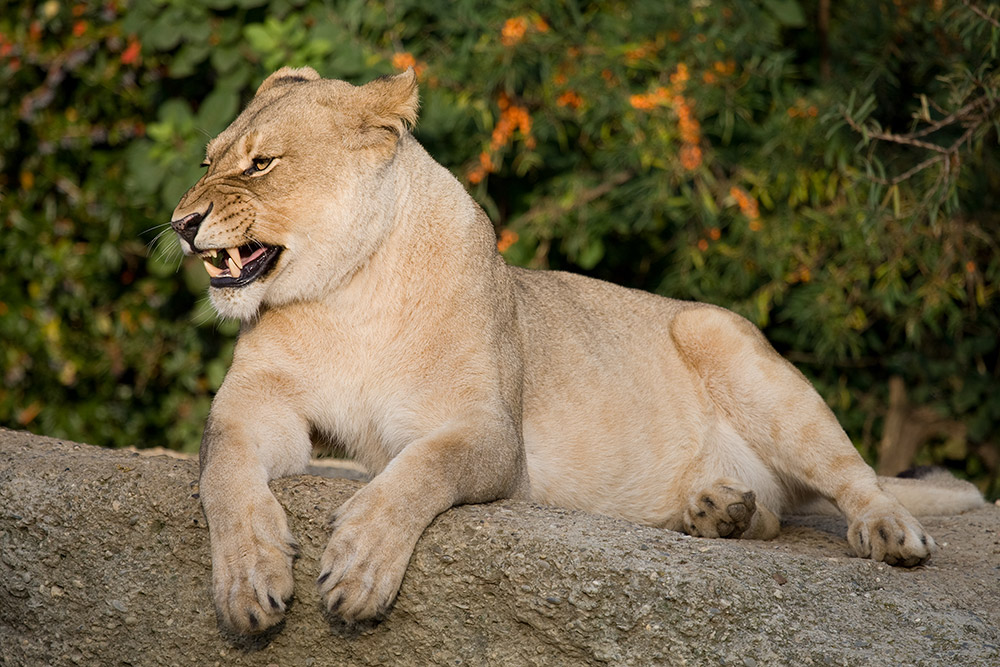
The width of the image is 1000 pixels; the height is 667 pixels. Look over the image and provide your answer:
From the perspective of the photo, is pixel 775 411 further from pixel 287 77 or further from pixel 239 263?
pixel 287 77

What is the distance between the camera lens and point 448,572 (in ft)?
9.61

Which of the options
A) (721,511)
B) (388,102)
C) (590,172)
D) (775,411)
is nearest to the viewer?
(388,102)

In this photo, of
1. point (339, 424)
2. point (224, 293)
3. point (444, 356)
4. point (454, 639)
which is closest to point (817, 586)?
point (454, 639)

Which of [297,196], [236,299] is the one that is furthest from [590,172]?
[236,299]

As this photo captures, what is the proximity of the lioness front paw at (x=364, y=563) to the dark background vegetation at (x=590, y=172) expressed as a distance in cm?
287

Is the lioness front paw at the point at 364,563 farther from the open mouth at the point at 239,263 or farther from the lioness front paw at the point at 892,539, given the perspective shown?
the lioness front paw at the point at 892,539

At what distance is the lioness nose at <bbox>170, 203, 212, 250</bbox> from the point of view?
347cm

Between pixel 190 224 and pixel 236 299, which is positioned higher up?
pixel 190 224

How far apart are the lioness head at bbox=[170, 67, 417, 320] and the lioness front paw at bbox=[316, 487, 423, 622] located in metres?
0.96

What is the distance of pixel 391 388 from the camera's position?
355 centimetres

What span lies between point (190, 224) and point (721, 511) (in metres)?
1.96

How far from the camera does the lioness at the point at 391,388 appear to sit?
3000 mm

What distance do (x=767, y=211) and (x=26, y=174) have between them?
4879mm

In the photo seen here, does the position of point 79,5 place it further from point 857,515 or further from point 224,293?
point 857,515
